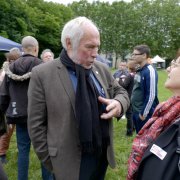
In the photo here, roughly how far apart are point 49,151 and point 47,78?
59cm

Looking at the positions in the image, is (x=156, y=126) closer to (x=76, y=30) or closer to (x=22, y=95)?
(x=76, y=30)

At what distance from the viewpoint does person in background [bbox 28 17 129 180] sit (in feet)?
7.65

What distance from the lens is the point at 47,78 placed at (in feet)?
7.89

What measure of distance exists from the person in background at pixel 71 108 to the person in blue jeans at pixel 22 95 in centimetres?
144

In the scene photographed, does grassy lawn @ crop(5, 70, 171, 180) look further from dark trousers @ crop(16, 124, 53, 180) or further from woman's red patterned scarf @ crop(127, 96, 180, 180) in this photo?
woman's red patterned scarf @ crop(127, 96, 180, 180)

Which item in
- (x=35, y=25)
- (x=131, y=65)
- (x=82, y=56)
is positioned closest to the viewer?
(x=82, y=56)

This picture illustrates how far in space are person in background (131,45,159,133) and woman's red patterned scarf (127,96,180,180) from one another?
2831 mm

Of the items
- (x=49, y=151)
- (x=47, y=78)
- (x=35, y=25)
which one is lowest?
(x=35, y=25)

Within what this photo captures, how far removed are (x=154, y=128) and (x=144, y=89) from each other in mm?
3041

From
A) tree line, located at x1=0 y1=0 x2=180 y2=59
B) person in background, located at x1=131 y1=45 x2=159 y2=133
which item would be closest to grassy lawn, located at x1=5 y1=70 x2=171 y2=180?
person in background, located at x1=131 y1=45 x2=159 y2=133

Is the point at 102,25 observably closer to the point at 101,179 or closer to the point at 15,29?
the point at 15,29

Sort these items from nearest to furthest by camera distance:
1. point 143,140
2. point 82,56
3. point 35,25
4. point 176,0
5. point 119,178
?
point 143,140 < point 82,56 < point 119,178 < point 35,25 < point 176,0

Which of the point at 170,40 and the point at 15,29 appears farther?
the point at 170,40

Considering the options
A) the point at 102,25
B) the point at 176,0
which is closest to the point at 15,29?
the point at 102,25
